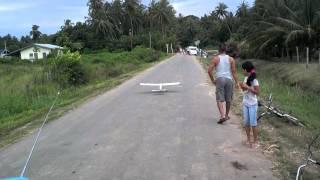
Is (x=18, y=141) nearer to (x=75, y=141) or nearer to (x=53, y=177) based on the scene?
(x=75, y=141)

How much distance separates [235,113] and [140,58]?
5135cm

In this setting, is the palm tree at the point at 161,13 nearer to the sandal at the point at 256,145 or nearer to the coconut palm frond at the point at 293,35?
A: the coconut palm frond at the point at 293,35

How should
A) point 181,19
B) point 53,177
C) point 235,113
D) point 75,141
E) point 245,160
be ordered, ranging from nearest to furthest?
point 53,177 → point 245,160 → point 75,141 → point 235,113 → point 181,19

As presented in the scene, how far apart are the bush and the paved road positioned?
49.8ft

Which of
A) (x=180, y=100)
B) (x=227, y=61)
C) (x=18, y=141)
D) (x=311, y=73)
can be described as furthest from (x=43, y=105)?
(x=311, y=73)

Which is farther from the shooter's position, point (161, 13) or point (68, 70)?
point (161, 13)

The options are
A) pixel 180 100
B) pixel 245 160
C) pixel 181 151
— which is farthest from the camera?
pixel 180 100

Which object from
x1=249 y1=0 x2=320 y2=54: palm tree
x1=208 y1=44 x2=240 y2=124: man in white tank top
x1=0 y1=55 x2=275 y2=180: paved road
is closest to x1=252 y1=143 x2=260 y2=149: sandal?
x1=0 y1=55 x2=275 y2=180: paved road

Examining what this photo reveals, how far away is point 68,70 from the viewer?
103 ft

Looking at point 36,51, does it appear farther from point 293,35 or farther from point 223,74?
point 223,74

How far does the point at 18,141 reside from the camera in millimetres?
11586

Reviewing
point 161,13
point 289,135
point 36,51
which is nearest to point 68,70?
point 289,135

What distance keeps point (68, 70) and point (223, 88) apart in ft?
67.1

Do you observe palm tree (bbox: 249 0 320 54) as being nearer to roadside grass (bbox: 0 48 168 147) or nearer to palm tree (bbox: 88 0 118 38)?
roadside grass (bbox: 0 48 168 147)
